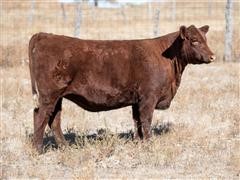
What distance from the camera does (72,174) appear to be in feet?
21.1

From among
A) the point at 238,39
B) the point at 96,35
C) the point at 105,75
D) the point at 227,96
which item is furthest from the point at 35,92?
the point at 96,35

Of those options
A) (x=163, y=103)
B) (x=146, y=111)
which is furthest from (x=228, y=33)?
(x=146, y=111)

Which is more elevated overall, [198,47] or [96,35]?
[198,47]

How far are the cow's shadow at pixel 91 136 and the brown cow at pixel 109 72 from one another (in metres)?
0.23

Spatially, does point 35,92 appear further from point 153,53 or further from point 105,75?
point 153,53

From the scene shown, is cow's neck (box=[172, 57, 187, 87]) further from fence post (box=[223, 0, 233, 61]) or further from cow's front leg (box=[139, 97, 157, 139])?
fence post (box=[223, 0, 233, 61])

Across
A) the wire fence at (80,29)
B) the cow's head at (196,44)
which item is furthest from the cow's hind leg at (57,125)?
the wire fence at (80,29)

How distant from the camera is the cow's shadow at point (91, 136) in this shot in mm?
7702

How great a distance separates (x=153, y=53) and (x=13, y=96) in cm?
449

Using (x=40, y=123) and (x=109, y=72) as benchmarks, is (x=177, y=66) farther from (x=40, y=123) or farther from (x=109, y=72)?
(x=40, y=123)

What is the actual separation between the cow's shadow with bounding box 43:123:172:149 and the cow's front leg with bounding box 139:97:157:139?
1.16ft

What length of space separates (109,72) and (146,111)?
72cm

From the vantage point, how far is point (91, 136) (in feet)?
27.6

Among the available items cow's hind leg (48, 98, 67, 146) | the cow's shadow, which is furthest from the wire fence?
cow's hind leg (48, 98, 67, 146)
